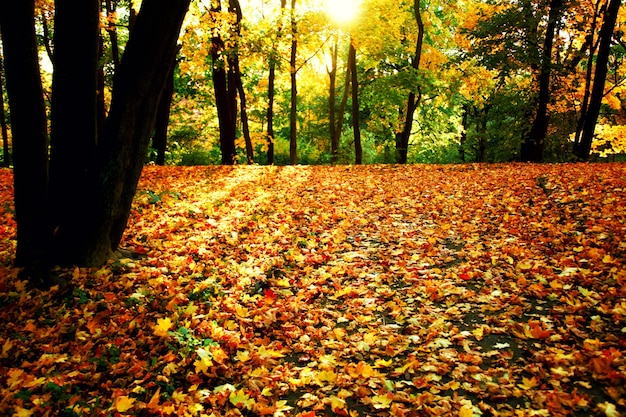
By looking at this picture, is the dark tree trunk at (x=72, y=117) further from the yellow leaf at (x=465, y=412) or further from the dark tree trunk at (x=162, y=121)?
the dark tree trunk at (x=162, y=121)

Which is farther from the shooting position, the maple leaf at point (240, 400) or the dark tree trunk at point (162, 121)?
the dark tree trunk at point (162, 121)

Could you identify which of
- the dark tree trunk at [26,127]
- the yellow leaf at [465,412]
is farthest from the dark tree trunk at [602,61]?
the dark tree trunk at [26,127]

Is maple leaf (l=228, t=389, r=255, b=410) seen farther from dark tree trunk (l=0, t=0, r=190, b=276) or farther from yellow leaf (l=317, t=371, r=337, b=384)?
dark tree trunk (l=0, t=0, r=190, b=276)

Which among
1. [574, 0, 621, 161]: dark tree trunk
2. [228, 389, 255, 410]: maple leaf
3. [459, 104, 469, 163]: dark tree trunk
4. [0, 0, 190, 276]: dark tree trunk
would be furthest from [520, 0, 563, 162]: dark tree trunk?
[459, 104, 469, 163]: dark tree trunk

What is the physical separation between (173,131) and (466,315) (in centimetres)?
2523

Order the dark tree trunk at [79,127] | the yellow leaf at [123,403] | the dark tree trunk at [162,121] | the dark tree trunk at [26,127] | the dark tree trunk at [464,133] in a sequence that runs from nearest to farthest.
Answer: the yellow leaf at [123,403]
the dark tree trunk at [26,127]
the dark tree trunk at [79,127]
the dark tree trunk at [162,121]
the dark tree trunk at [464,133]

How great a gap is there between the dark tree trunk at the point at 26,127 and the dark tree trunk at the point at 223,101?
10.2 meters

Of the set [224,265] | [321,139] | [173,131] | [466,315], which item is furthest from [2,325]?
[321,139]

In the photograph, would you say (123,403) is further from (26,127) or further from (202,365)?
(26,127)

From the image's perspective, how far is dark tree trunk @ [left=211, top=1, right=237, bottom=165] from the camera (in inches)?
576

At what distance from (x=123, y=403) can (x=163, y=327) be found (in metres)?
1.00

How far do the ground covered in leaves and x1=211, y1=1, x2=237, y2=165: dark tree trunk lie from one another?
8680 mm

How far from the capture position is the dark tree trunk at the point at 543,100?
41.1 feet

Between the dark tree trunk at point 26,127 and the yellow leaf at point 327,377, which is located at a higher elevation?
the dark tree trunk at point 26,127
